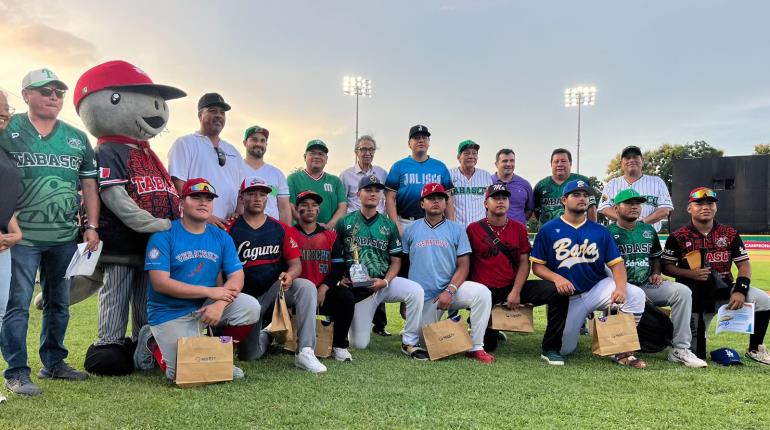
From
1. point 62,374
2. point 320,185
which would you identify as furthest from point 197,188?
point 320,185

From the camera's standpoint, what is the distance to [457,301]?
17.2ft

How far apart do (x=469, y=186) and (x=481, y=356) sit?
241 centimetres

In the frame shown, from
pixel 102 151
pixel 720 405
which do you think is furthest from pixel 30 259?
pixel 720 405

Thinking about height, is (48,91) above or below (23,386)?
above

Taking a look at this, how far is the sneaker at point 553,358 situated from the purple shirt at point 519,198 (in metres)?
1.86

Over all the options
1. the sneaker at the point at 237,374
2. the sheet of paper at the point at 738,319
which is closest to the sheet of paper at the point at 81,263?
the sneaker at the point at 237,374

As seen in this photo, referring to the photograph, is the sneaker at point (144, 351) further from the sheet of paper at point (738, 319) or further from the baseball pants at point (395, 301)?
the sheet of paper at point (738, 319)

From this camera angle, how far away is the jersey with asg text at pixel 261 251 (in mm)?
4738

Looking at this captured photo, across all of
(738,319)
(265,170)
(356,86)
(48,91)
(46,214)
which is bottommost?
(738,319)

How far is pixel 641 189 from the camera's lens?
618 cm

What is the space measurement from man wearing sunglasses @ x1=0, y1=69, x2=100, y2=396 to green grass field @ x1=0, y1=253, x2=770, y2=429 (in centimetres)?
32

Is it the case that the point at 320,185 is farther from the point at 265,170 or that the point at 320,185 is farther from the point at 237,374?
the point at 237,374

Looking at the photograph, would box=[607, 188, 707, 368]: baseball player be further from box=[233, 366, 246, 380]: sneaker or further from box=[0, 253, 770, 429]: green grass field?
box=[233, 366, 246, 380]: sneaker

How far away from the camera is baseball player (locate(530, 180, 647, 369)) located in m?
5.01
